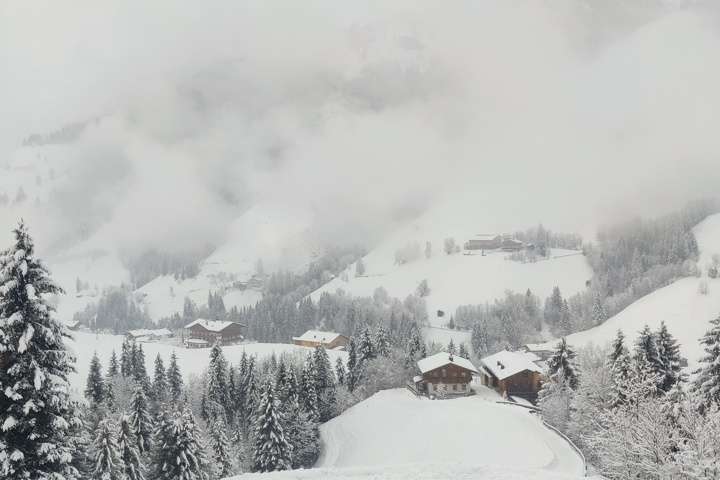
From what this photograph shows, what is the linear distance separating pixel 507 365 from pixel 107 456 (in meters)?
67.8

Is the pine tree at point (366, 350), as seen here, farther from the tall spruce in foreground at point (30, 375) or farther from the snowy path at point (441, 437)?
the tall spruce in foreground at point (30, 375)

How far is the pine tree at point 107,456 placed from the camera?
125ft

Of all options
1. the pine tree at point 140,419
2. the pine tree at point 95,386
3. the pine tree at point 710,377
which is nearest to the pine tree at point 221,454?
the pine tree at point 140,419

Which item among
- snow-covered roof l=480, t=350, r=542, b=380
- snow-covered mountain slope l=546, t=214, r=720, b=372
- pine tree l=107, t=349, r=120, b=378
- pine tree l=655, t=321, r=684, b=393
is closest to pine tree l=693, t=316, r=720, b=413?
pine tree l=655, t=321, r=684, b=393

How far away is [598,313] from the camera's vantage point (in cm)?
16975

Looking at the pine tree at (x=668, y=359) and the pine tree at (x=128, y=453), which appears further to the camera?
the pine tree at (x=668, y=359)

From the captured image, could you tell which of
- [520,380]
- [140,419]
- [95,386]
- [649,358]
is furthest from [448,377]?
[95,386]

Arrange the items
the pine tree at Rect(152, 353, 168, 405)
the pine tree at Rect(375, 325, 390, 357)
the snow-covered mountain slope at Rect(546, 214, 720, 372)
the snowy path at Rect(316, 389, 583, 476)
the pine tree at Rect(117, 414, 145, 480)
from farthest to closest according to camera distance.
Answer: the snow-covered mountain slope at Rect(546, 214, 720, 372) < the pine tree at Rect(375, 325, 390, 357) < the pine tree at Rect(152, 353, 168, 405) < the snowy path at Rect(316, 389, 583, 476) < the pine tree at Rect(117, 414, 145, 480)

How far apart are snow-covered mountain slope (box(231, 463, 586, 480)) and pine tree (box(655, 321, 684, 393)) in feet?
91.6

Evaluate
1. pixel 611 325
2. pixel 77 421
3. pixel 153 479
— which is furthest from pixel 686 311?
pixel 77 421

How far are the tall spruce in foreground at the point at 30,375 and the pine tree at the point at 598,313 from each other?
177318 millimetres

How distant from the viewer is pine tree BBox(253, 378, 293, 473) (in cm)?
5641

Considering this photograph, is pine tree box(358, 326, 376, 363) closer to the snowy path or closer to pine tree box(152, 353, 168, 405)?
the snowy path

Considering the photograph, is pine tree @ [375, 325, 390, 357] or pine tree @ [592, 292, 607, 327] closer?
pine tree @ [375, 325, 390, 357]
